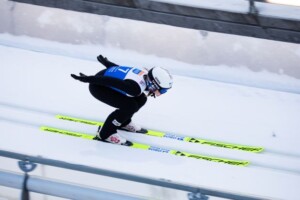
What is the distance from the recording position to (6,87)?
20.9 ft

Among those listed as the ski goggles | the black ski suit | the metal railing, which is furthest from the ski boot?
the metal railing

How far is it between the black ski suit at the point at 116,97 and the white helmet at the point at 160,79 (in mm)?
167

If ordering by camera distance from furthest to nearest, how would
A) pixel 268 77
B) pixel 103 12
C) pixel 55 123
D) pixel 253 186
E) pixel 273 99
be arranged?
pixel 268 77, pixel 273 99, pixel 103 12, pixel 55 123, pixel 253 186

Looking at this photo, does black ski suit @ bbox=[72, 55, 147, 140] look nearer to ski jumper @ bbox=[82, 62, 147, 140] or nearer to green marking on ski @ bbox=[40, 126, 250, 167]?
ski jumper @ bbox=[82, 62, 147, 140]

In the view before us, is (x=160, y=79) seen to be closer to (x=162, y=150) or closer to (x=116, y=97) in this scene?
(x=116, y=97)

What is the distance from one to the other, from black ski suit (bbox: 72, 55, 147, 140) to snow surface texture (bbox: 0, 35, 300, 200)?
0.23m

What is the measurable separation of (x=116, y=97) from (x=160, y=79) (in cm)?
48

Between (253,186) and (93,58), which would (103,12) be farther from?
(253,186)

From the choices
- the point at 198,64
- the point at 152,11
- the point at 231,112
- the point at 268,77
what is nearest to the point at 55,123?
the point at 152,11

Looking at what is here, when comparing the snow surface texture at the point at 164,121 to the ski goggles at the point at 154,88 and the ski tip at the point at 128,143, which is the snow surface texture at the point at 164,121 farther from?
the ski goggles at the point at 154,88

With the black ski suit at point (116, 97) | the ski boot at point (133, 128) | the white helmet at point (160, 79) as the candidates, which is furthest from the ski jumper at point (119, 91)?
the ski boot at point (133, 128)

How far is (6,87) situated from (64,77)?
30.4 inches

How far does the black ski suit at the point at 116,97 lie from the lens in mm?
4984

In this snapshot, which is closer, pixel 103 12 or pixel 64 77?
pixel 103 12
